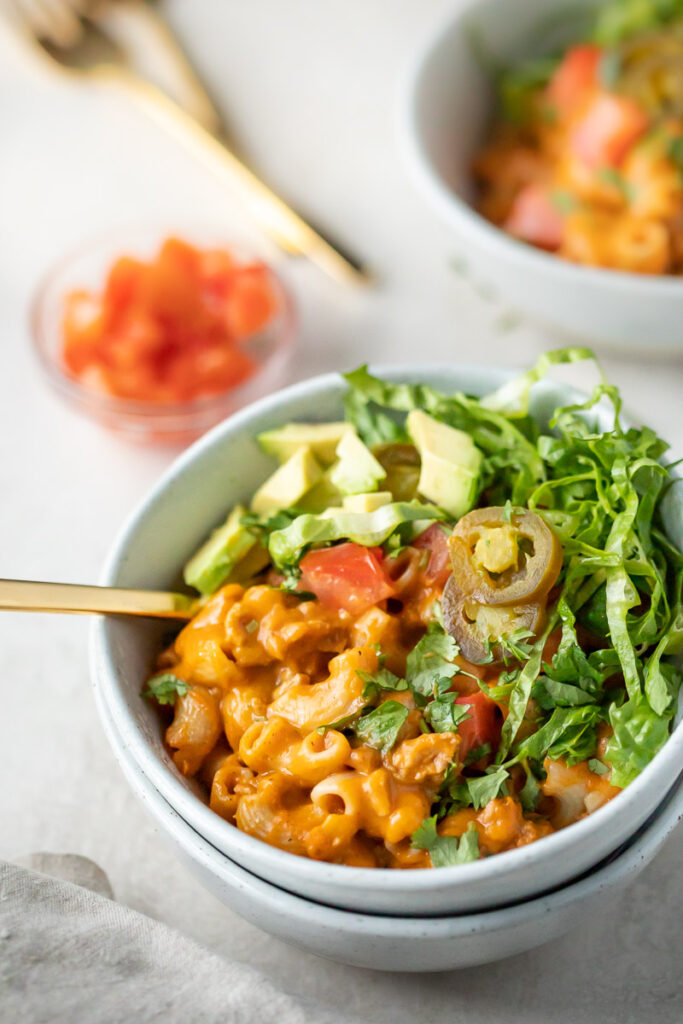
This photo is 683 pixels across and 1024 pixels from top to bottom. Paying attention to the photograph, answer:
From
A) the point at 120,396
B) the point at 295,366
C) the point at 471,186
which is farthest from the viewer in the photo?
the point at 471,186

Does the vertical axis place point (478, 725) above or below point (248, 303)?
below

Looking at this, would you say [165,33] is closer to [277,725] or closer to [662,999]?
[277,725]

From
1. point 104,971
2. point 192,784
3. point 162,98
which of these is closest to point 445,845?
point 192,784

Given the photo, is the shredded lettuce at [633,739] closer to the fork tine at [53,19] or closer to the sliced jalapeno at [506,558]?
the sliced jalapeno at [506,558]

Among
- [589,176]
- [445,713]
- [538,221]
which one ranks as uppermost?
[589,176]

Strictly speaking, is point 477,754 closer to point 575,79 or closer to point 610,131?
point 610,131
